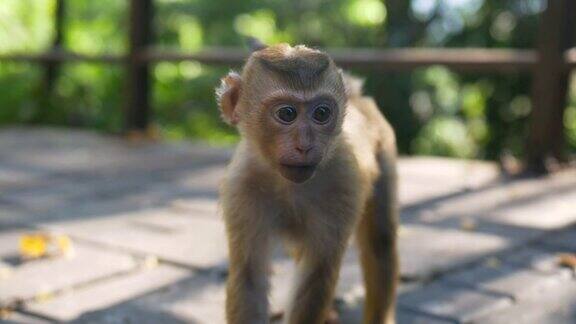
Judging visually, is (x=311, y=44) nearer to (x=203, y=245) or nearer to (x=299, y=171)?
(x=203, y=245)

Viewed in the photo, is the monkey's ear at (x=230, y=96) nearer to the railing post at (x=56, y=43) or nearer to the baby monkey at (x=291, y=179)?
the baby monkey at (x=291, y=179)

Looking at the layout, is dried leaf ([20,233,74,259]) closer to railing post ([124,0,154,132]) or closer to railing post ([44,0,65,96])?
railing post ([124,0,154,132])

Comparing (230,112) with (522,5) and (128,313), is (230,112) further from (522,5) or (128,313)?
(522,5)

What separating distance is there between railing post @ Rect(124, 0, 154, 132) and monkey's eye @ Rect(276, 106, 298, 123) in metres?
5.35

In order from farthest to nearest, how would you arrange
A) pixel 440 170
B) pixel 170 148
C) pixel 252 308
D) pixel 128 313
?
pixel 170 148
pixel 440 170
pixel 128 313
pixel 252 308

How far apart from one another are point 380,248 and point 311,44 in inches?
273

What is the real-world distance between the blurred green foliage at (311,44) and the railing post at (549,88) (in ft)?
1.15

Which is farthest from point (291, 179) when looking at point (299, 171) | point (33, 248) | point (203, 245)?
point (33, 248)

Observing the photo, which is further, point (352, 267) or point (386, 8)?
point (386, 8)

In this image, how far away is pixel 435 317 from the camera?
10.1 ft

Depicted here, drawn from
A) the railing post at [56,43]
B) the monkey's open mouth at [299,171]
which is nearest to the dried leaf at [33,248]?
the monkey's open mouth at [299,171]

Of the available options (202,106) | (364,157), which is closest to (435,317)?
(364,157)

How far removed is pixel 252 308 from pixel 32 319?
0.87 meters

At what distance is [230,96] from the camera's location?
2846 millimetres
